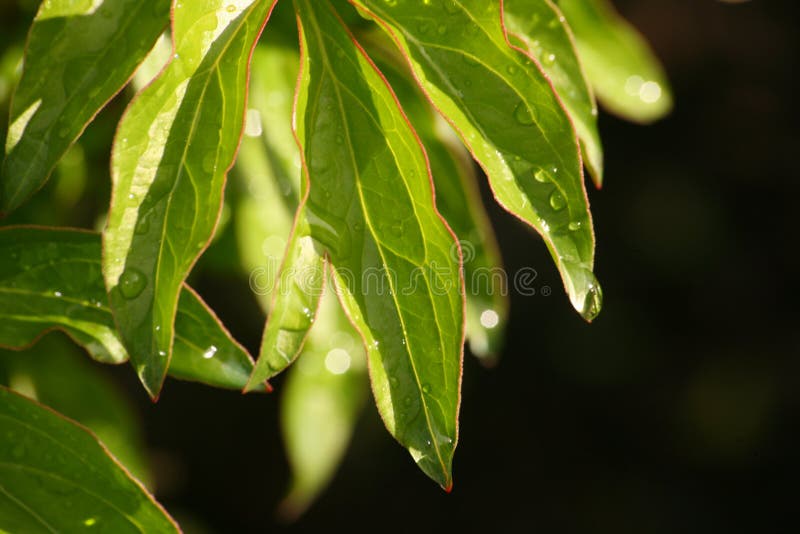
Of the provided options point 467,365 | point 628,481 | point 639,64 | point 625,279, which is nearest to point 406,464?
point 467,365

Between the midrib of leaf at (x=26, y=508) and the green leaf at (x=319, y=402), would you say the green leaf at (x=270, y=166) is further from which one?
the midrib of leaf at (x=26, y=508)

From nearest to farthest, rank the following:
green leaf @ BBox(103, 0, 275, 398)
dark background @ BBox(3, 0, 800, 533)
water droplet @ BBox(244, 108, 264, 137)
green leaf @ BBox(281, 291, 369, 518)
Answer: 1. green leaf @ BBox(103, 0, 275, 398)
2. water droplet @ BBox(244, 108, 264, 137)
3. green leaf @ BBox(281, 291, 369, 518)
4. dark background @ BBox(3, 0, 800, 533)

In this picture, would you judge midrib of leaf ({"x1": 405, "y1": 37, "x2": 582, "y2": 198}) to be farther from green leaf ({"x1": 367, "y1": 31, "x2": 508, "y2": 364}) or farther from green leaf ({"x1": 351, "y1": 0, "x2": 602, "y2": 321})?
green leaf ({"x1": 367, "y1": 31, "x2": 508, "y2": 364})

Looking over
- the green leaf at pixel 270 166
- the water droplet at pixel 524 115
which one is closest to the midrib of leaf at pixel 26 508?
the green leaf at pixel 270 166

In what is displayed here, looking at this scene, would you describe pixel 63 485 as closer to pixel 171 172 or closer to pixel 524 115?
pixel 171 172

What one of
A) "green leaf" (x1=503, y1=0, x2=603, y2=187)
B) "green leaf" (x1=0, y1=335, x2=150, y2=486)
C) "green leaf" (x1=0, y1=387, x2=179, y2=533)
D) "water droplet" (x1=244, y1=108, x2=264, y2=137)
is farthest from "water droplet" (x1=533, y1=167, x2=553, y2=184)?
"green leaf" (x1=0, y1=335, x2=150, y2=486)

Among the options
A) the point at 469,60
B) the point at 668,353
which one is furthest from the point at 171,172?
the point at 668,353

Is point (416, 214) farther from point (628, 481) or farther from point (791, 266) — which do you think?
point (791, 266)
